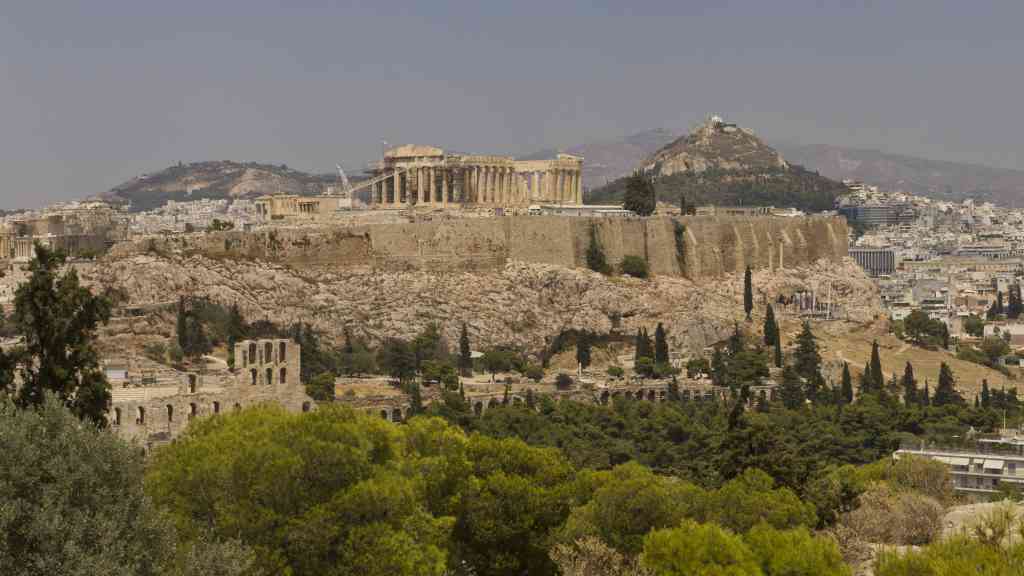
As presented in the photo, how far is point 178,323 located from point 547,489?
36461 millimetres

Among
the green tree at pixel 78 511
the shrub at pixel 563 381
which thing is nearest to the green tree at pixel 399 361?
the shrub at pixel 563 381

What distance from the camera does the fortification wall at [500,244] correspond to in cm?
7400

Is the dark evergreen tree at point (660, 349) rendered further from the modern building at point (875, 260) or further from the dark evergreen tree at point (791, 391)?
the modern building at point (875, 260)

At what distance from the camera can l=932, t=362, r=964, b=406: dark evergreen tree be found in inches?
2810

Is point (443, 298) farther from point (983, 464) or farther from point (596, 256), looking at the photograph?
point (983, 464)

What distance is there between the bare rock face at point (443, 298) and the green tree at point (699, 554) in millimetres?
44100

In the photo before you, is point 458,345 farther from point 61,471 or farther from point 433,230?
point 61,471

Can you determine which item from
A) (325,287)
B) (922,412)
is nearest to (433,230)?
(325,287)

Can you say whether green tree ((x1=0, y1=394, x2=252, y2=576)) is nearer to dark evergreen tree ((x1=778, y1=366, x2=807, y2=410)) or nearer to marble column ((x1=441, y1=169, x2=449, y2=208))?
dark evergreen tree ((x1=778, y1=366, x2=807, y2=410))

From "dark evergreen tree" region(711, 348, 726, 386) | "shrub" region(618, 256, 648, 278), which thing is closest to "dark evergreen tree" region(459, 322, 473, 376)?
"dark evergreen tree" region(711, 348, 726, 386)

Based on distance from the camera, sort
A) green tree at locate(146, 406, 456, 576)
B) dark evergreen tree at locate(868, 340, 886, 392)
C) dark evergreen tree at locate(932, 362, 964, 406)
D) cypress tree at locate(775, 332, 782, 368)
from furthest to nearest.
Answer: cypress tree at locate(775, 332, 782, 368), dark evergreen tree at locate(868, 340, 886, 392), dark evergreen tree at locate(932, 362, 964, 406), green tree at locate(146, 406, 456, 576)

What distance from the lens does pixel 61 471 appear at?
22500 millimetres

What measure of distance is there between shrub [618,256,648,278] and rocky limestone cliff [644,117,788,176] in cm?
9697

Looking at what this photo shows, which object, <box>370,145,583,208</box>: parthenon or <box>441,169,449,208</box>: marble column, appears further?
<box>370,145,583,208</box>: parthenon
